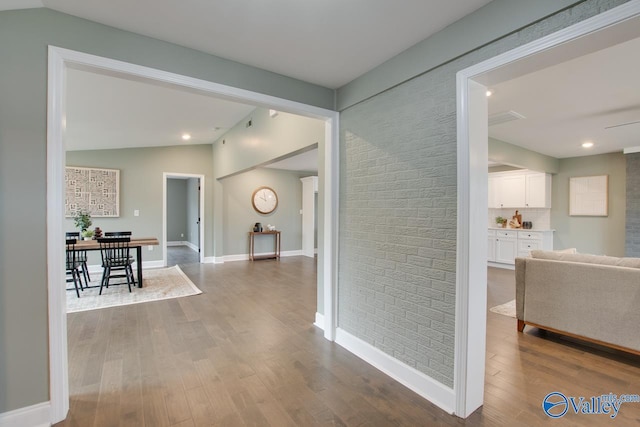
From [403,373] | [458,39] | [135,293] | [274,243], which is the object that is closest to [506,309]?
[403,373]

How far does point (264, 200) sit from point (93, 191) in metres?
3.74

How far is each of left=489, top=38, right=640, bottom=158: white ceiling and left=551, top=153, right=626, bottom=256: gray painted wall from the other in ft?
2.53

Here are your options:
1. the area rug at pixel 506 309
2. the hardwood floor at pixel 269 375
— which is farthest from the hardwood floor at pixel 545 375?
the area rug at pixel 506 309

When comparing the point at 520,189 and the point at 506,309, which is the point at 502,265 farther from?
the point at 506,309

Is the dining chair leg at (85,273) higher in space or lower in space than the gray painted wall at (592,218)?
lower

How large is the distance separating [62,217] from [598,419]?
362 cm

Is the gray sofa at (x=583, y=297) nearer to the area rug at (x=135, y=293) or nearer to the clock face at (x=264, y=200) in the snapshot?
the area rug at (x=135, y=293)

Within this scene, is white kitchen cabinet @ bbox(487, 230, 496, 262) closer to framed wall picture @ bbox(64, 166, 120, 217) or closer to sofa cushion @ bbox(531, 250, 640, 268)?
sofa cushion @ bbox(531, 250, 640, 268)

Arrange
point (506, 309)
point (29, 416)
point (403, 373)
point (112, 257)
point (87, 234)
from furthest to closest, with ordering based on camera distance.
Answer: point (87, 234) < point (112, 257) < point (506, 309) < point (403, 373) < point (29, 416)

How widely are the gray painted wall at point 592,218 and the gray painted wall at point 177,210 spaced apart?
11.2m

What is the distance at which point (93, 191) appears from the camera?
19.6 feet

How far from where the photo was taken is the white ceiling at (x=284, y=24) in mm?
1678

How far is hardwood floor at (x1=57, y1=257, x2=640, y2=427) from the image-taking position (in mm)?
1834

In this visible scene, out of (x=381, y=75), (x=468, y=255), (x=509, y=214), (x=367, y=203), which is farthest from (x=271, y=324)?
(x=509, y=214)
